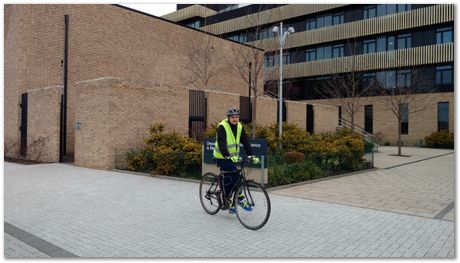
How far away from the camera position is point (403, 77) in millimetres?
32344

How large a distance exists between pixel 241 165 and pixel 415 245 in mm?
2621

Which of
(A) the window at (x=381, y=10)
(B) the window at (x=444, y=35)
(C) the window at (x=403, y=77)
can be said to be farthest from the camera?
(A) the window at (x=381, y=10)

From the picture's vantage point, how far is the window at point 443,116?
32469mm

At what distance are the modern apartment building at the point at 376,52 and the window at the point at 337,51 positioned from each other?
0.30ft

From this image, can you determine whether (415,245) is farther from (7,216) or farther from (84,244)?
(7,216)

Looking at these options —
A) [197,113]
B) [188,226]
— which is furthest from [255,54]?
[188,226]

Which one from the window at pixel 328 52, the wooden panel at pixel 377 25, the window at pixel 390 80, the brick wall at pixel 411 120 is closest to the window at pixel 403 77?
the window at pixel 390 80

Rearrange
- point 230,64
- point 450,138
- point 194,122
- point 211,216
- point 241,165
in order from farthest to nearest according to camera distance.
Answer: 1. point 450,138
2. point 230,64
3. point 194,122
4. point 211,216
5. point 241,165

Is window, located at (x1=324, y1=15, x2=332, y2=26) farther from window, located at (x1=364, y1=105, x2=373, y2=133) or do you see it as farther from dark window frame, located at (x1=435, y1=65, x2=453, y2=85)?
dark window frame, located at (x1=435, y1=65, x2=453, y2=85)

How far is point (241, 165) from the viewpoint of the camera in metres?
6.23

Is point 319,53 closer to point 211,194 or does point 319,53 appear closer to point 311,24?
point 311,24

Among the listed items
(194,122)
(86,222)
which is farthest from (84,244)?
(194,122)

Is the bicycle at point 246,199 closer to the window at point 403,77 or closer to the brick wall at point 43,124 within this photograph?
the brick wall at point 43,124

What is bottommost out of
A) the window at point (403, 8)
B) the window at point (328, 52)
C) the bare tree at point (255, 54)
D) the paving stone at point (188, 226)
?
the paving stone at point (188, 226)
